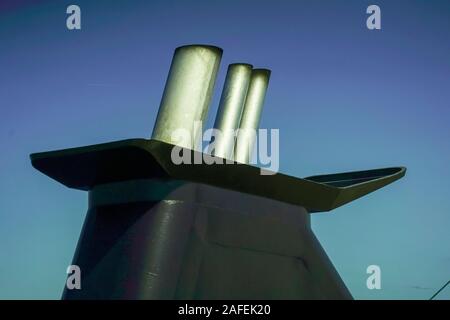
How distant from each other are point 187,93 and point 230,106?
155 centimetres

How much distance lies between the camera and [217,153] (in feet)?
27.6

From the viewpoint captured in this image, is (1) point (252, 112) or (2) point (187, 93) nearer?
(2) point (187, 93)

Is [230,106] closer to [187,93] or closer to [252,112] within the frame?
[252,112]

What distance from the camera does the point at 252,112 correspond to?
8828 millimetres

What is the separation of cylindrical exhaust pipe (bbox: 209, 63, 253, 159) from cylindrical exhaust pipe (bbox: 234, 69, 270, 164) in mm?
300

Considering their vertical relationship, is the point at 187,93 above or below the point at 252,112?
above

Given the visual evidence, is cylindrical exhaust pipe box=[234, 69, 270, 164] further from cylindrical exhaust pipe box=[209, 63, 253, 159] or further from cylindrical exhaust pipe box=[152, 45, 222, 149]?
cylindrical exhaust pipe box=[152, 45, 222, 149]

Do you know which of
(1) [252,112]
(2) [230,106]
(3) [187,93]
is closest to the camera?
(3) [187,93]

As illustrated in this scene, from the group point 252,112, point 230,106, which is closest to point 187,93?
point 230,106

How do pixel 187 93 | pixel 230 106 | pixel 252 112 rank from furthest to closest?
pixel 252 112 → pixel 230 106 → pixel 187 93

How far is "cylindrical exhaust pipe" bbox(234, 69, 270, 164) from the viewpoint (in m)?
8.80
